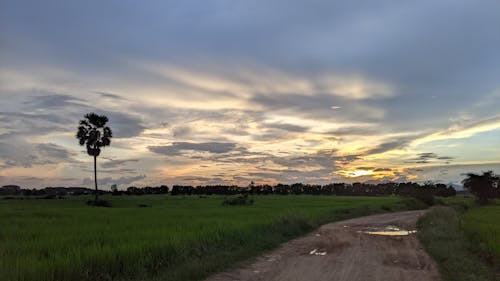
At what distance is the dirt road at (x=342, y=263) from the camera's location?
1141cm

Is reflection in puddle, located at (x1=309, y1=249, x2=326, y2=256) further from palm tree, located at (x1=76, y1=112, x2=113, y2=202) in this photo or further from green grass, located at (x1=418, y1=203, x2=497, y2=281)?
palm tree, located at (x1=76, y1=112, x2=113, y2=202)

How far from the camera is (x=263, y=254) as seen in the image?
15.8 metres

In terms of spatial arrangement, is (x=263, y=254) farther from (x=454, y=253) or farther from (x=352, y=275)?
(x=454, y=253)

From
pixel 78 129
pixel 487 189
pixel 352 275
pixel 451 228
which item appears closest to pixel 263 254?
pixel 352 275

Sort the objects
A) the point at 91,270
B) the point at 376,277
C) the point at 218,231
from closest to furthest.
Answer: the point at 91,270 < the point at 376,277 < the point at 218,231

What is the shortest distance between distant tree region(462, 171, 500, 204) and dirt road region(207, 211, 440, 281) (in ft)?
205

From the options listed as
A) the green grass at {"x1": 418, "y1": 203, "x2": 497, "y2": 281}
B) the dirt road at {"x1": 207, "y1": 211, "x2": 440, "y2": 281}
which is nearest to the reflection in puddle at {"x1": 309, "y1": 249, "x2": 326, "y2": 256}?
the dirt road at {"x1": 207, "y1": 211, "x2": 440, "y2": 281}

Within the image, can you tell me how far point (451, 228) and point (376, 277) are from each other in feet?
50.0

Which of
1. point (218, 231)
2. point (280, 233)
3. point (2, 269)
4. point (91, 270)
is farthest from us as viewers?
point (280, 233)

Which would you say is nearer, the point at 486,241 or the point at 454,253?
the point at 454,253

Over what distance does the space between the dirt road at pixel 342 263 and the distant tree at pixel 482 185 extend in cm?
6254

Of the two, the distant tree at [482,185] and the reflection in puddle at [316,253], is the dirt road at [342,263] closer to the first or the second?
the reflection in puddle at [316,253]

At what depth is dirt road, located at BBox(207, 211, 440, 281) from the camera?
11406 millimetres

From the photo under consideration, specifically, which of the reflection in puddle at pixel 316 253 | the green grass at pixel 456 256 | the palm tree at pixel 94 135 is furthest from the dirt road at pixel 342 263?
the palm tree at pixel 94 135
